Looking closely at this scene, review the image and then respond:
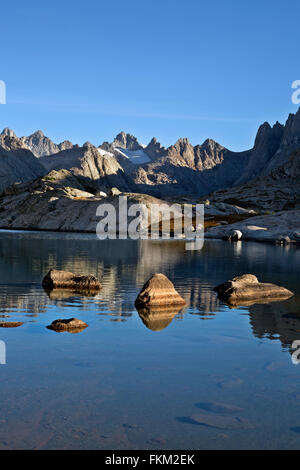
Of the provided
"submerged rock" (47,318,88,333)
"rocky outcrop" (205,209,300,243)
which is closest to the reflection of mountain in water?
"submerged rock" (47,318,88,333)

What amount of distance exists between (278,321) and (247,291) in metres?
7.66

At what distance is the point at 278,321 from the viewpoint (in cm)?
2547

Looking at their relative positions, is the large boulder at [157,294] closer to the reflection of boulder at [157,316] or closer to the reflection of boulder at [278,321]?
the reflection of boulder at [157,316]

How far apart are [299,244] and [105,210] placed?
2549 inches

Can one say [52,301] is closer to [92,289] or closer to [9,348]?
[92,289]

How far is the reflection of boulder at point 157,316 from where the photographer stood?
2419 centimetres

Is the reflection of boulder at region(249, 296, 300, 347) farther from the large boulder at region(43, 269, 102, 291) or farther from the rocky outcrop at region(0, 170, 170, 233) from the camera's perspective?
the rocky outcrop at region(0, 170, 170, 233)

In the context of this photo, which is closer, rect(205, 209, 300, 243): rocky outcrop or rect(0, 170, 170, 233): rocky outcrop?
rect(205, 209, 300, 243): rocky outcrop

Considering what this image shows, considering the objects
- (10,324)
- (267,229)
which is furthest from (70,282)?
(267,229)

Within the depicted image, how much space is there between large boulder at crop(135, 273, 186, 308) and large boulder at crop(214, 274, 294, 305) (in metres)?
4.85

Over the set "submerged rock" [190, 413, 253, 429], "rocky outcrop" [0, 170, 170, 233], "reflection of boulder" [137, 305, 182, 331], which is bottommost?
"submerged rock" [190, 413, 253, 429]

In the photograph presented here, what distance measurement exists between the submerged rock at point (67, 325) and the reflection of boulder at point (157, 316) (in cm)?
349

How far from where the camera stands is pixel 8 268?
4622 cm

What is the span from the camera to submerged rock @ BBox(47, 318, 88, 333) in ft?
73.9
